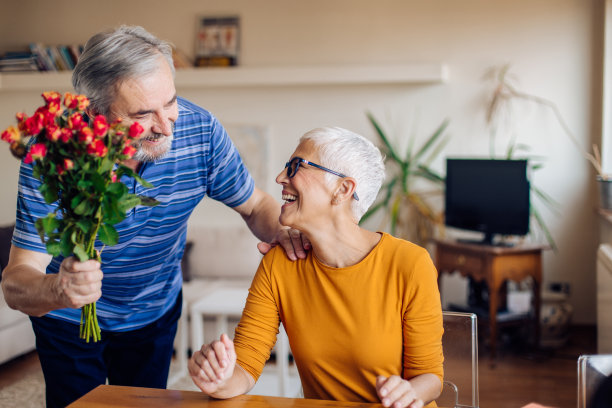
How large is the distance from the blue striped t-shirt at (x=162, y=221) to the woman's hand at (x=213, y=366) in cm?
48

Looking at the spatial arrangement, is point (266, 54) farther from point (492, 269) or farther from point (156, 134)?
point (156, 134)

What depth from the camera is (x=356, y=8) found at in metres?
4.82

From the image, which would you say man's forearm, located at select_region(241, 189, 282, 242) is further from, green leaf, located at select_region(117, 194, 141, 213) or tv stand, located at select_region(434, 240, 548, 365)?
tv stand, located at select_region(434, 240, 548, 365)

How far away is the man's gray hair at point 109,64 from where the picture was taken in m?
1.49

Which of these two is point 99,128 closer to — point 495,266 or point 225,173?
point 225,173

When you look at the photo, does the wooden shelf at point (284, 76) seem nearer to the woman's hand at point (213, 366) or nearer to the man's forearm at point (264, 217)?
the man's forearm at point (264, 217)

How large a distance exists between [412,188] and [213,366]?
11.9 feet

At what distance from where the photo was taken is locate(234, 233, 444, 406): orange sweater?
157 centimetres

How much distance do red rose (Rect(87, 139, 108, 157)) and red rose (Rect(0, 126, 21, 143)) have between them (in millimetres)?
138

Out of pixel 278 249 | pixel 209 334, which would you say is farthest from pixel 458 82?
pixel 278 249

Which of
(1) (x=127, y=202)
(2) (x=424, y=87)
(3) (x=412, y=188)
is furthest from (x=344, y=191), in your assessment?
(2) (x=424, y=87)

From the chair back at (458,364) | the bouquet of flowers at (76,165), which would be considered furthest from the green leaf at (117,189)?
the chair back at (458,364)

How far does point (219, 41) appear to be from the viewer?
197 inches

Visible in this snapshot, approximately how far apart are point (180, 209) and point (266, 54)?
3408 mm
